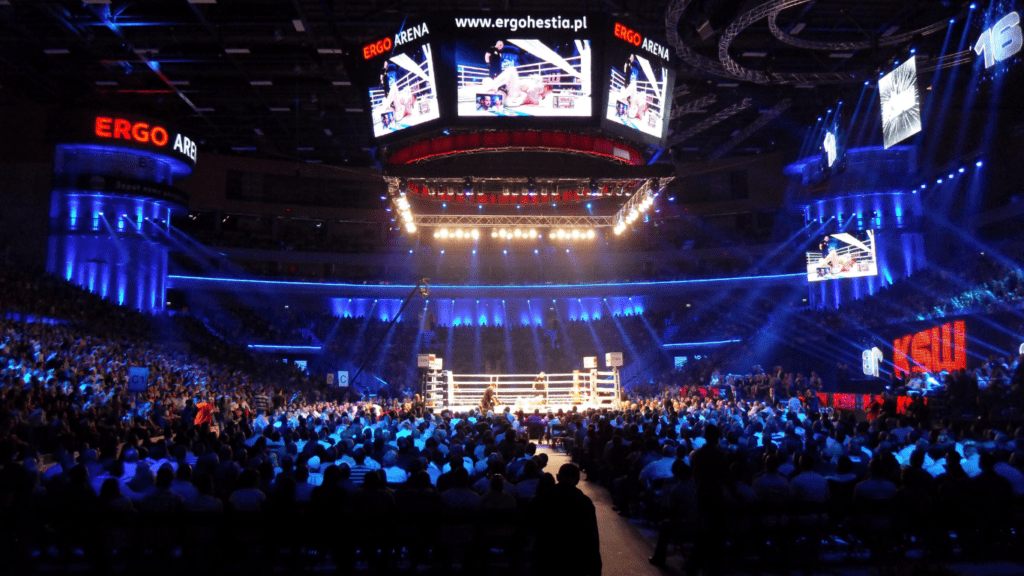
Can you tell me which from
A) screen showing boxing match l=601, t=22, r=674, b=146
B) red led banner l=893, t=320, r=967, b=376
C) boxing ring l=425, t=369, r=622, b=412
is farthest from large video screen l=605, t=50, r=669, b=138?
boxing ring l=425, t=369, r=622, b=412

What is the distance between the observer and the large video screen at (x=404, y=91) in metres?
15.6

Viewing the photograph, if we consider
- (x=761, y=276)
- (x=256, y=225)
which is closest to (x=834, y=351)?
(x=761, y=276)

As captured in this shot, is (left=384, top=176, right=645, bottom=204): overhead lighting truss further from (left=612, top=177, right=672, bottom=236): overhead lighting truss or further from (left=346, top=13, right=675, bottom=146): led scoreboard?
(left=346, top=13, right=675, bottom=146): led scoreboard

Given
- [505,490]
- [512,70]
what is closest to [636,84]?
[512,70]

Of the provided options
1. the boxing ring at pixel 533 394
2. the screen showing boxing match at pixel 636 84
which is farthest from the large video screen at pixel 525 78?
the boxing ring at pixel 533 394

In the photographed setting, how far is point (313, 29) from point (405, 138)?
8588mm

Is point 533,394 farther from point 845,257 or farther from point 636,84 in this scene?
point 636,84

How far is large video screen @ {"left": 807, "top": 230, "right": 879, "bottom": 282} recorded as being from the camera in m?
27.6

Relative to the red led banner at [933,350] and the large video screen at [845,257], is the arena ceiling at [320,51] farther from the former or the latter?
the red led banner at [933,350]

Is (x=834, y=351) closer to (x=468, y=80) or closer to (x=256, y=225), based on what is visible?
(x=468, y=80)

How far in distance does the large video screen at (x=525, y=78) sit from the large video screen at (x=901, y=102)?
9.43 m

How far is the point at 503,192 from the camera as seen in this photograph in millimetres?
21016

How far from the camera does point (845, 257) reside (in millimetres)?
28938

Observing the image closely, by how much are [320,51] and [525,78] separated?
11569mm
